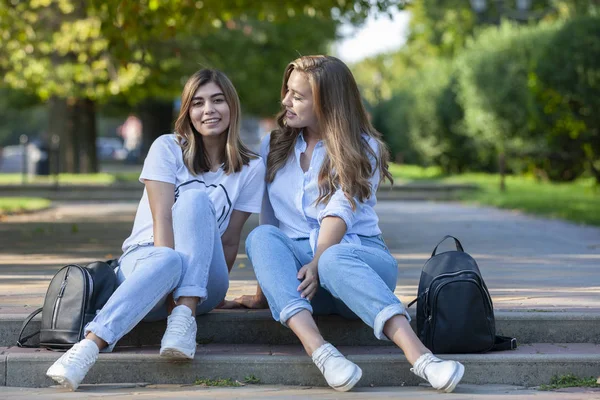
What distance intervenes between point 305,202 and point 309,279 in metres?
0.55

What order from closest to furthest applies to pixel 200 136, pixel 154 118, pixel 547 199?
pixel 200 136 → pixel 547 199 → pixel 154 118

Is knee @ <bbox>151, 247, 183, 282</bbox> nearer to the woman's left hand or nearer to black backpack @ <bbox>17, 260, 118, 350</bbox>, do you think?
black backpack @ <bbox>17, 260, 118, 350</bbox>

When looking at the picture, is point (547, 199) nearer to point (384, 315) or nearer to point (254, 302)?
point (254, 302)

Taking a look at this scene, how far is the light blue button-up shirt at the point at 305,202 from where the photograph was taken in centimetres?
539

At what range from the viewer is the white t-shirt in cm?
540

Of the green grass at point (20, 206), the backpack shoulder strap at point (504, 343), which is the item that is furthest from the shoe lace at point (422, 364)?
the green grass at point (20, 206)

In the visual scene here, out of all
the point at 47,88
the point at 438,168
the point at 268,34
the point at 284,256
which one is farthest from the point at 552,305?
the point at 438,168

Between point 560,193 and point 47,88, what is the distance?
11544mm

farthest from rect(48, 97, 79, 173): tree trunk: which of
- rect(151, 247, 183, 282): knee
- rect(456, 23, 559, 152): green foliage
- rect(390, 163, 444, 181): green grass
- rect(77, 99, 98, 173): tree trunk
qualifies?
rect(151, 247, 183, 282): knee

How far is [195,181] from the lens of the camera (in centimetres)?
545

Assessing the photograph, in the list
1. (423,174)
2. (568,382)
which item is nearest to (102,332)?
(568,382)

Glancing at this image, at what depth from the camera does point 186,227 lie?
509 centimetres

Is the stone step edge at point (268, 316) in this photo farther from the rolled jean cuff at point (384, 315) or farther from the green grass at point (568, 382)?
the rolled jean cuff at point (384, 315)

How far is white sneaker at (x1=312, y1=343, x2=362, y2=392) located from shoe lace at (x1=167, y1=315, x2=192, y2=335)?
0.61m
